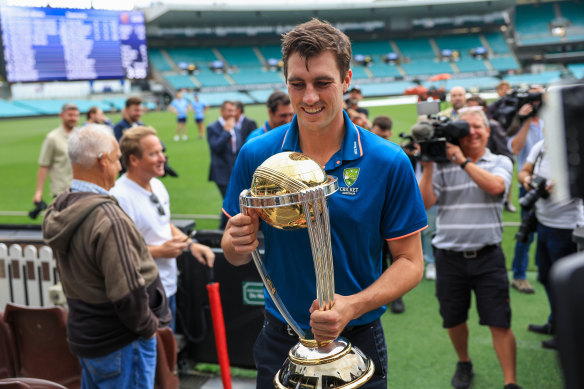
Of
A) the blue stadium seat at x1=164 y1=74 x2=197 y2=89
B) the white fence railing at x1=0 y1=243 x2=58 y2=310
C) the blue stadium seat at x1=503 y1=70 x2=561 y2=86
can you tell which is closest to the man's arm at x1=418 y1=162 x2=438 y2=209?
the white fence railing at x1=0 y1=243 x2=58 y2=310

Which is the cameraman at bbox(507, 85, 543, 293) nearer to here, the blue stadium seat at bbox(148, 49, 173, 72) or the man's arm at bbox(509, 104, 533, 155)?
the man's arm at bbox(509, 104, 533, 155)

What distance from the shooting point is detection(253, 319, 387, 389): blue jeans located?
179 centimetres

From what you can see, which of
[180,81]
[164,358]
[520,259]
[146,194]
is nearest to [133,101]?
[146,194]

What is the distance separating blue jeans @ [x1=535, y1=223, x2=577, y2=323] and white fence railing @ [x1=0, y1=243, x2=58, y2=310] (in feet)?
13.0

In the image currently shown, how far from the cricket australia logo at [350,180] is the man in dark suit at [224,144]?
20.8 ft

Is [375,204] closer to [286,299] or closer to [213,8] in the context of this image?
[286,299]

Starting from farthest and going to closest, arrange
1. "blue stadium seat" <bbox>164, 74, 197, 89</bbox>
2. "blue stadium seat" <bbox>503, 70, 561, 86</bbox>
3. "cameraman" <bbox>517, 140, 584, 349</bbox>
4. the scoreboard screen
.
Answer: "blue stadium seat" <bbox>164, 74, 197, 89</bbox> → "blue stadium seat" <bbox>503, 70, 561, 86</bbox> → the scoreboard screen → "cameraman" <bbox>517, 140, 584, 349</bbox>

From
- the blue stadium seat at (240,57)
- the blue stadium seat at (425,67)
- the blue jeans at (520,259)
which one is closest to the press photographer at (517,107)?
the blue jeans at (520,259)

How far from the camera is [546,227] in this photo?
4.24 m

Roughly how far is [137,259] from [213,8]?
48.1 meters

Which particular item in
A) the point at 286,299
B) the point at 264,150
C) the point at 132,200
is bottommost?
the point at 286,299

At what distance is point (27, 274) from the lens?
431 centimetres

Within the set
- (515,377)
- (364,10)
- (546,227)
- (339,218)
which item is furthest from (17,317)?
(364,10)

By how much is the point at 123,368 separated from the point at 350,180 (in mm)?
1644
